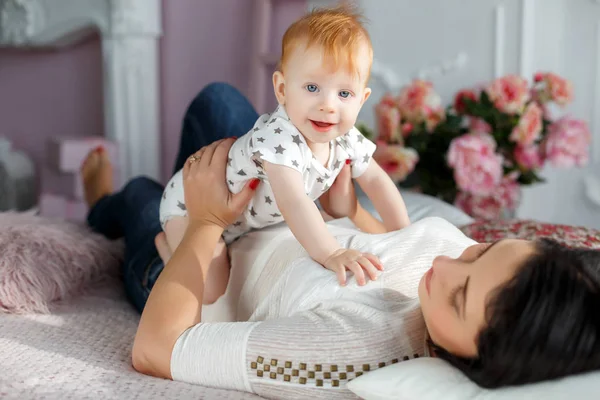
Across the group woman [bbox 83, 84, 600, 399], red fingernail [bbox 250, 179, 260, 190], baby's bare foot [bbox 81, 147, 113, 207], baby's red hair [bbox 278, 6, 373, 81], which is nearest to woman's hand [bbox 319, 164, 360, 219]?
woman [bbox 83, 84, 600, 399]

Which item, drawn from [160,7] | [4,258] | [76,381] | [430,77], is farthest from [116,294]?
[160,7]

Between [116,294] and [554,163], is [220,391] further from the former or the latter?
[554,163]

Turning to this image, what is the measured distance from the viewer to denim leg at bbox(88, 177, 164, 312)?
1.55 m

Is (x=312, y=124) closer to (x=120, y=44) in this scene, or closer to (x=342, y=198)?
(x=342, y=198)

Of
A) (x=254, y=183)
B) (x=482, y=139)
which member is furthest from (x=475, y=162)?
(x=254, y=183)

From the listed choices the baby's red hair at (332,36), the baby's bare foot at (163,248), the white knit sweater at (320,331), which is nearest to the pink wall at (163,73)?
the baby's bare foot at (163,248)

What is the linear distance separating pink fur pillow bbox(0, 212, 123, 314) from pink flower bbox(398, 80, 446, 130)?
109cm

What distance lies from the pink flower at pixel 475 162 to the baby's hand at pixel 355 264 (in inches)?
53.1

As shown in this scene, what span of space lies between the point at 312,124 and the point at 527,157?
4.78 feet

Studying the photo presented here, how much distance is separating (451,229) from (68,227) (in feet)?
3.44

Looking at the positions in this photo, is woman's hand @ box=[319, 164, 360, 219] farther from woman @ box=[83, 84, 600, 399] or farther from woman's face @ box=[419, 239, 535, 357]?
woman's face @ box=[419, 239, 535, 357]

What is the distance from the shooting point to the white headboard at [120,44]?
3133 mm

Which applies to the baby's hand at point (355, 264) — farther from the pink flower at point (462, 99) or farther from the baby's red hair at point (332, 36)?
the pink flower at point (462, 99)

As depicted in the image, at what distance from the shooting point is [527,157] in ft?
7.90
